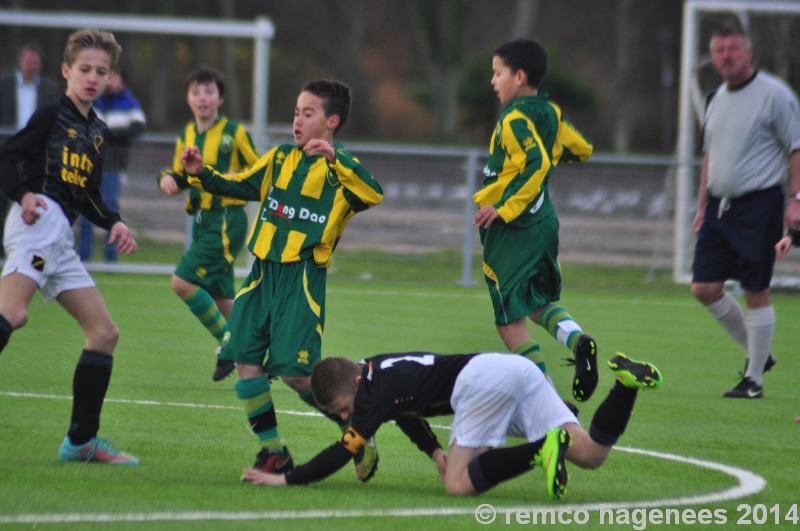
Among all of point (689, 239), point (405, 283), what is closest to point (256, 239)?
point (405, 283)

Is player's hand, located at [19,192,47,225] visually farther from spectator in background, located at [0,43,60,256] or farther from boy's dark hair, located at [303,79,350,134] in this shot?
spectator in background, located at [0,43,60,256]

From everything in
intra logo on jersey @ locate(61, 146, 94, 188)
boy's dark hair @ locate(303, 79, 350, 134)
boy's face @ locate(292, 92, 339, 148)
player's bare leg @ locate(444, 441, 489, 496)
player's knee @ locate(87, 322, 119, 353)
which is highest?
boy's dark hair @ locate(303, 79, 350, 134)

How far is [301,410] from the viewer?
6.20 metres

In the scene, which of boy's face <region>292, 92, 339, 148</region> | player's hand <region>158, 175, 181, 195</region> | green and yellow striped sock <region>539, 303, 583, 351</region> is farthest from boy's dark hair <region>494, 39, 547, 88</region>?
player's hand <region>158, 175, 181, 195</region>

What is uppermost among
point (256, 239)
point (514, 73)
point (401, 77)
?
point (401, 77)

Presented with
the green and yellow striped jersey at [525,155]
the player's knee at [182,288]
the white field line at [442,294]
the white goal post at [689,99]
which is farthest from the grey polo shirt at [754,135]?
the white goal post at [689,99]

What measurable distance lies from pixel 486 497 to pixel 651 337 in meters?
5.76

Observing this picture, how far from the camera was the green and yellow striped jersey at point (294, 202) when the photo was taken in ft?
15.8

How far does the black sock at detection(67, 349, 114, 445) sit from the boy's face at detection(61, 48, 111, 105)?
112 cm

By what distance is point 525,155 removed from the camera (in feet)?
18.8

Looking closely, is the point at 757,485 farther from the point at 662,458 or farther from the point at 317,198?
the point at 317,198

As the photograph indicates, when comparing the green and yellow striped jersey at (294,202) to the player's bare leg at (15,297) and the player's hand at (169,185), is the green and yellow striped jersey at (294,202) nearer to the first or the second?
the player's hand at (169,185)

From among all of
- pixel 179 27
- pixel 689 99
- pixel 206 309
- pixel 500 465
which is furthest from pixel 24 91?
pixel 500 465

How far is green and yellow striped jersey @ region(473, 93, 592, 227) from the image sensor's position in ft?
18.8
